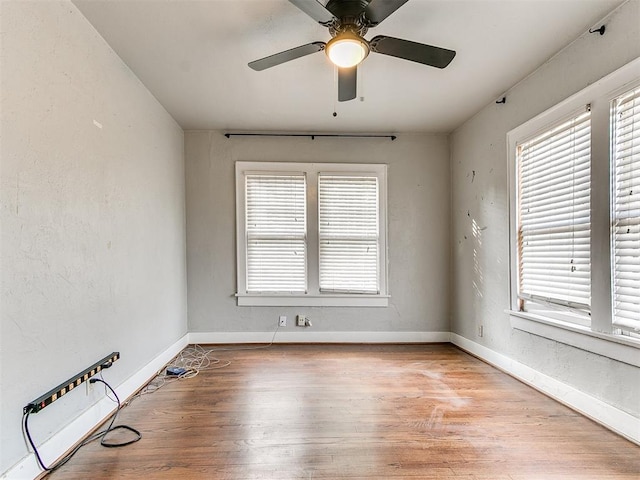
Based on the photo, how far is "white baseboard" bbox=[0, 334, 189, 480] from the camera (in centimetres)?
148

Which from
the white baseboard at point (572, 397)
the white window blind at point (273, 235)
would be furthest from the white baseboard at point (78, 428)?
the white baseboard at point (572, 397)

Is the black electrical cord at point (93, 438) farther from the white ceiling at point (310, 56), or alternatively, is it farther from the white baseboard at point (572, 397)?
the white baseboard at point (572, 397)

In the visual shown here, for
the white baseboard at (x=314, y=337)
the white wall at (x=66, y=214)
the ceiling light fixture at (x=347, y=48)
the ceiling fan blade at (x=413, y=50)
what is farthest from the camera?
the white baseboard at (x=314, y=337)

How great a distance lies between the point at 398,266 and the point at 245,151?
2309mm

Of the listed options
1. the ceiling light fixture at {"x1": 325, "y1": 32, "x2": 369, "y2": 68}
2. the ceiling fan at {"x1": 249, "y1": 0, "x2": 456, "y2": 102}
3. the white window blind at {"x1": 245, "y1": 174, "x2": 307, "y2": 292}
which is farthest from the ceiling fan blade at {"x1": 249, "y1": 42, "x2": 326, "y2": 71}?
the white window blind at {"x1": 245, "y1": 174, "x2": 307, "y2": 292}

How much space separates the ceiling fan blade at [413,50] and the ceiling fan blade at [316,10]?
0.28m

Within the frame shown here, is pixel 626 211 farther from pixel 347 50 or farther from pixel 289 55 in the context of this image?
pixel 289 55

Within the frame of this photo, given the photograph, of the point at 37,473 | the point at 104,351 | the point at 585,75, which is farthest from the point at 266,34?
the point at 37,473

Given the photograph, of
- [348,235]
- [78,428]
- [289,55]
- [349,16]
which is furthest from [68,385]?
[348,235]

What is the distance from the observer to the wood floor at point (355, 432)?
1.63 m

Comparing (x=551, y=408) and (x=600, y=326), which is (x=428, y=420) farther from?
(x=600, y=326)

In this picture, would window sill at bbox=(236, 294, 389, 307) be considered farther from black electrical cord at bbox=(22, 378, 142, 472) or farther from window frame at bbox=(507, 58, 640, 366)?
window frame at bbox=(507, 58, 640, 366)

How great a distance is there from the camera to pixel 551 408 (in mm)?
2227

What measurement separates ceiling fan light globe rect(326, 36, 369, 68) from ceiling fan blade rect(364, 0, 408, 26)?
0.39 ft
